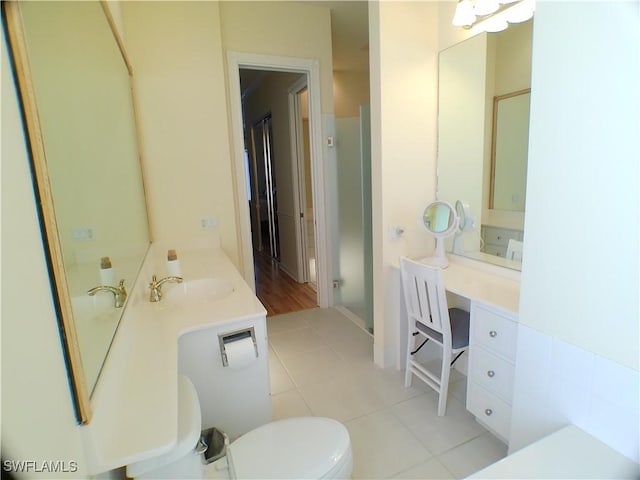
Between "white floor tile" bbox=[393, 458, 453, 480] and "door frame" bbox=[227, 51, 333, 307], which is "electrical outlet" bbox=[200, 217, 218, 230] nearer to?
"door frame" bbox=[227, 51, 333, 307]

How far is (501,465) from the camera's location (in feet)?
3.36

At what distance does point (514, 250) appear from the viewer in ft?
6.31

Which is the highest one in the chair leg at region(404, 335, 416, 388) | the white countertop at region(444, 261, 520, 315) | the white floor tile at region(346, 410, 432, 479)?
the white countertop at region(444, 261, 520, 315)

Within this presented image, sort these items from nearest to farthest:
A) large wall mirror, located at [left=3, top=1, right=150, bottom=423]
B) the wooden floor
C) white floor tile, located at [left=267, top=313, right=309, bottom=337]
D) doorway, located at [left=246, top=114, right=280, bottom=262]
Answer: large wall mirror, located at [left=3, top=1, right=150, bottom=423]
white floor tile, located at [left=267, top=313, right=309, bottom=337]
the wooden floor
doorway, located at [left=246, top=114, right=280, bottom=262]

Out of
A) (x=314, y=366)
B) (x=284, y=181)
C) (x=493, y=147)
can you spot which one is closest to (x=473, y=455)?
(x=314, y=366)

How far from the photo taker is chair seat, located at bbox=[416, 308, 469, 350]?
75.6 inches

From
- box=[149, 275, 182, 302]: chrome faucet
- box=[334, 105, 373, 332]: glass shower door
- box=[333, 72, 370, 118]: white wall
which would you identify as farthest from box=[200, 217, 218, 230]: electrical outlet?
box=[333, 72, 370, 118]: white wall

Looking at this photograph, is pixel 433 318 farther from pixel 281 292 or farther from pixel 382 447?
pixel 281 292

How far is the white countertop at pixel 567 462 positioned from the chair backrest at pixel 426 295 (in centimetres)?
81

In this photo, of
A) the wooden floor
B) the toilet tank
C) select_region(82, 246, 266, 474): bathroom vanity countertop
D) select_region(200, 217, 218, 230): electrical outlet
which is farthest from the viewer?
the wooden floor

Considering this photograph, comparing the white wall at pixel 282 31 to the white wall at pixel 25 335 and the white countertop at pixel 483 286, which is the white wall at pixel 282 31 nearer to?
the white countertop at pixel 483 286

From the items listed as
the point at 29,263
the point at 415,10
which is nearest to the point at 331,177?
the point at 415,10

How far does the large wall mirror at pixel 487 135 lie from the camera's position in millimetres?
1825

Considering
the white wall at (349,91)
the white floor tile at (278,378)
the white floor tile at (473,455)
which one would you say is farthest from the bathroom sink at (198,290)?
the white wall at (349,91)
